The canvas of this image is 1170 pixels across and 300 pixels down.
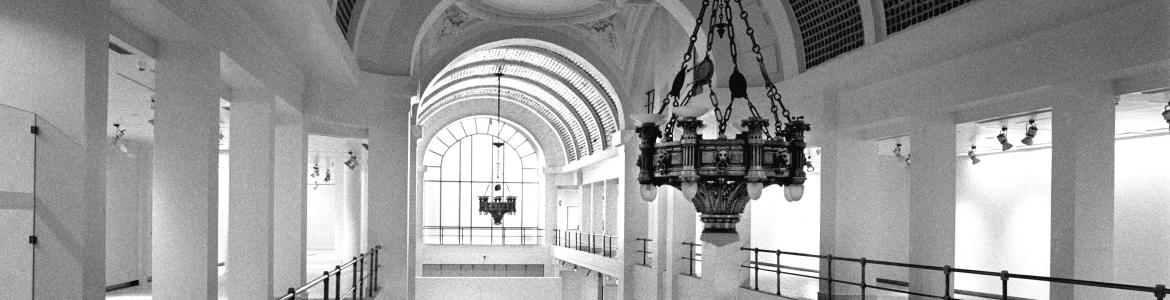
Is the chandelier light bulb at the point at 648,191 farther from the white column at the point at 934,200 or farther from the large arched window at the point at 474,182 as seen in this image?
the large arched window at the point at 474,182

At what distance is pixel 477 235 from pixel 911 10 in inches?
1023

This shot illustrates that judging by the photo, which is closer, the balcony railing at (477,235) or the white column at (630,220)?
the white column at (630,220)

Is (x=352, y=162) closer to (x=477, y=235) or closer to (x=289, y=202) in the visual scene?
(x=289, y=202)

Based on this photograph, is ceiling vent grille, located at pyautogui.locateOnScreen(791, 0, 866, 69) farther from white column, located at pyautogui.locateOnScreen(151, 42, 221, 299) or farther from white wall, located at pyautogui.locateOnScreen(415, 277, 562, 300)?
white wall, located at pyautogui.locateOnScreen(415, 277, 562, 300)

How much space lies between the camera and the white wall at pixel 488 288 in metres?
27.7

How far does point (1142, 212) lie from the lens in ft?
39.3

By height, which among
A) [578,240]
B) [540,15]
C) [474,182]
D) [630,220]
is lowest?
[578,240]

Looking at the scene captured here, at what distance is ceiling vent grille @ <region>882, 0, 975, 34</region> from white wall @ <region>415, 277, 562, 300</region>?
1971 centimetres

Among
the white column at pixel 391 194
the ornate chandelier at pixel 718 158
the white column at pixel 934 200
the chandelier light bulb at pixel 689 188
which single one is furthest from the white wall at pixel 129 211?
the white column at pixel 934 200

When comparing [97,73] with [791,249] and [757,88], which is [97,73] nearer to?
[757,88]

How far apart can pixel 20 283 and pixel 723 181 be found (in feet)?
14.2

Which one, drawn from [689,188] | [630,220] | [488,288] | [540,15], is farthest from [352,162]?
[488,288]

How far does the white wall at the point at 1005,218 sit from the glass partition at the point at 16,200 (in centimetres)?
1352

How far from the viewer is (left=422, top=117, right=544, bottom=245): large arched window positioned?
109 ft
